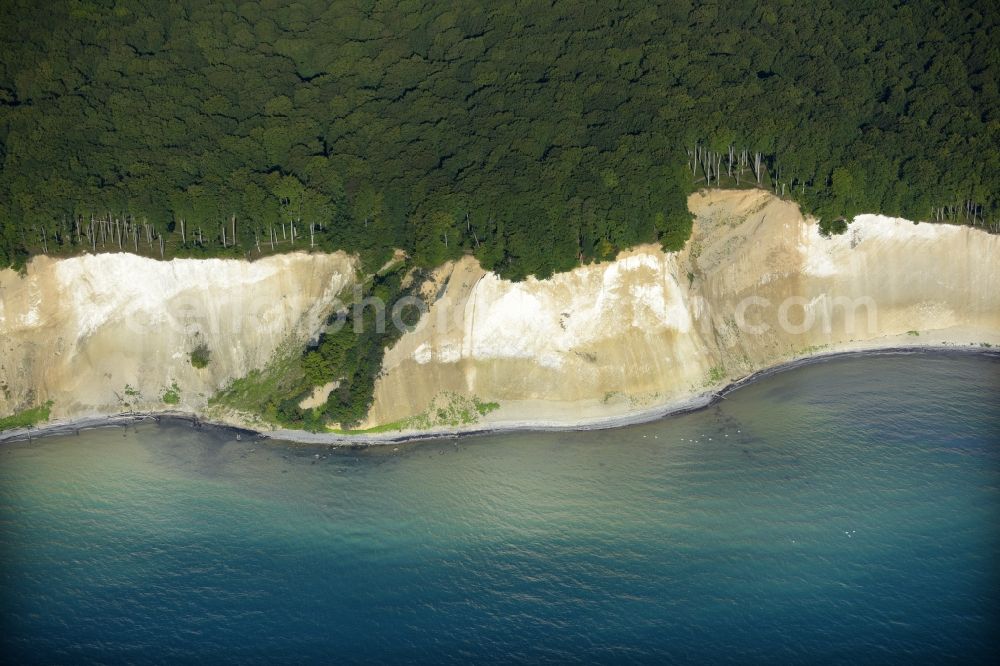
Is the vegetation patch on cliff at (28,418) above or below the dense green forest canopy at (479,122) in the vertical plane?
below

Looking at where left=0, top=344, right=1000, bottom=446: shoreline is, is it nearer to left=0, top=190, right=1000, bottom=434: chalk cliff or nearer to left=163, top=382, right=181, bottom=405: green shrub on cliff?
left=0, top=190, right=1000, bottom=434: chalk cliff

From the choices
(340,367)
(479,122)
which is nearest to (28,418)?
(340,367)

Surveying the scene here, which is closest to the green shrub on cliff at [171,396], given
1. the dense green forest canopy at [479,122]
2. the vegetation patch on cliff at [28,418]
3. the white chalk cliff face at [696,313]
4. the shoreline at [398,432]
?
the shoreline at [398,432]

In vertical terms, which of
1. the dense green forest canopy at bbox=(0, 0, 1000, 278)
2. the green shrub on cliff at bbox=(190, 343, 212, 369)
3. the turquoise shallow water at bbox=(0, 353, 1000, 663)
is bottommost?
the turquoise shallow water at bbox=(0, 353, 1000, 663)

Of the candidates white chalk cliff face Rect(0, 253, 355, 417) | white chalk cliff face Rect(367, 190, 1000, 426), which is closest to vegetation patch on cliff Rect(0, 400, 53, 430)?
white chalk cliff face Rect(0, 253, 355, 417)

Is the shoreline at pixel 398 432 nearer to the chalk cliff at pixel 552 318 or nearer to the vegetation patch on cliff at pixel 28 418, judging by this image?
the vegetation patch on cliff at pixel 28 418

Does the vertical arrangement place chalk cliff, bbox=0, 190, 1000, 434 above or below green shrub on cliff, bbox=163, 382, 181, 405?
above
